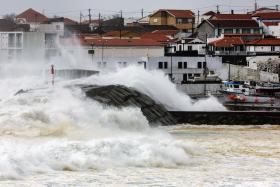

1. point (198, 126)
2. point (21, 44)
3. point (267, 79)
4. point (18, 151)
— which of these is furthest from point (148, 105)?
point (267, 79)

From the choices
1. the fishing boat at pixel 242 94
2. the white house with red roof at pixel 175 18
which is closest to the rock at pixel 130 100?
the fishing boat at pixel 242 94

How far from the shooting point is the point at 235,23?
57938 millimetres

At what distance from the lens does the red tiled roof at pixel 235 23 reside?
57500mm

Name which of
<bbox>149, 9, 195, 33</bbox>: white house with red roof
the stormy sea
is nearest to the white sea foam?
Result: the stormy sea

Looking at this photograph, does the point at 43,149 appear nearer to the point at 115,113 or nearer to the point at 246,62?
the point at 115,113

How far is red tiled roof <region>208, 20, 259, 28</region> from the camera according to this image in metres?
57.5

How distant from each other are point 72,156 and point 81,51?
→ 31.2m

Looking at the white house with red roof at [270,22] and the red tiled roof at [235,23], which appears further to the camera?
the white house with red roof at [270,22]

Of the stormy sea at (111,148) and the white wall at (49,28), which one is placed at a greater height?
the white wall at (49,28)

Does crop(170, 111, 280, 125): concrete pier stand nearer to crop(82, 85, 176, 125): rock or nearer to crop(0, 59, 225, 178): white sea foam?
crop(82, 85, 176, 125): rock

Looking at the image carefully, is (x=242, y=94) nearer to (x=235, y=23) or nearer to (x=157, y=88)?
(x=157, y=88)

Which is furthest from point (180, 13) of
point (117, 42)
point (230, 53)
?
point (117, 42)

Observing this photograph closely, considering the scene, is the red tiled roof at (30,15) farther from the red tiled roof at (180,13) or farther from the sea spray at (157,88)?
the sea spray at (157,88)

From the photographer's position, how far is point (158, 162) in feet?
46.3
